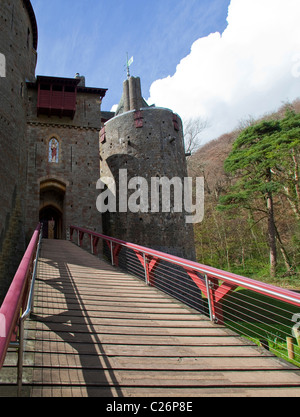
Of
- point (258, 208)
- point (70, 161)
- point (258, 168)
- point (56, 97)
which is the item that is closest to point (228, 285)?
point (70, 161)

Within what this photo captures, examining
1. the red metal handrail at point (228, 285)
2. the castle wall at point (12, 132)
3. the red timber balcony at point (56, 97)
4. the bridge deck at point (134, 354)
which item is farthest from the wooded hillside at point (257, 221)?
the bridge deck at point (134, 354)

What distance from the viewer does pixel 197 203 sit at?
28.0 metres

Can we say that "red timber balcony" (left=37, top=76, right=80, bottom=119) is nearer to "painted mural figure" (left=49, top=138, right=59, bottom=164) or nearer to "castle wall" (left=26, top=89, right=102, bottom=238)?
"castle wall" (left=26, top=89, right=102, bottom=238)

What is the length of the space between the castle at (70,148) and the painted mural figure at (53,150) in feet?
0.16

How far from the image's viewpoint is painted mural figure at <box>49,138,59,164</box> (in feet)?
49.1

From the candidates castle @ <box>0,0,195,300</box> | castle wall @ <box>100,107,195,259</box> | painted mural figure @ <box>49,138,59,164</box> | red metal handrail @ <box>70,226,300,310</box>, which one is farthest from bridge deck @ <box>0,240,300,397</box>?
painted mural figure @ <box>49,138,59,164</box>

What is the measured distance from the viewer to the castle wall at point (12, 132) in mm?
11359

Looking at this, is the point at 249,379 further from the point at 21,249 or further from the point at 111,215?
the point at 111,215

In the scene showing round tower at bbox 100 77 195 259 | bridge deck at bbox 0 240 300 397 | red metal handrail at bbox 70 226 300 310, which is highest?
round tower at bbox 100 77 195 259

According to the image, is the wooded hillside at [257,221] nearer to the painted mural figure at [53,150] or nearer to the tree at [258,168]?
the tree at [258,168]

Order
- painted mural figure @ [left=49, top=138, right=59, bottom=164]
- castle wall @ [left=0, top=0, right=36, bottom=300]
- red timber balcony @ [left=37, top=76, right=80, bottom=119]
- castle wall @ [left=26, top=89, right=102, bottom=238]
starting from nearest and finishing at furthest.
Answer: castle wall @ [left=0, top=0, right=36, bottom=300] → castle wall @ [left=26, top=89, right=102, bottom=238] → red timber balcony @ [left=37, top=76, right=80, bottom=119] → painted mural figure @ [left=49, top=138, right=59, bottom=164]

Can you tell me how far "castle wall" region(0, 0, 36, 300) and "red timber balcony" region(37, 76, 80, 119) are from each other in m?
0.82

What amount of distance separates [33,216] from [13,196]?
5.83 ft
